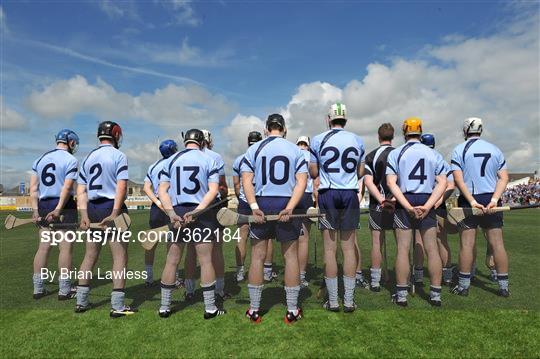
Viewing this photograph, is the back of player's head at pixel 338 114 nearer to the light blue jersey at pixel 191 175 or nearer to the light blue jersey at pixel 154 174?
the light blue jersey at pixel 191 175

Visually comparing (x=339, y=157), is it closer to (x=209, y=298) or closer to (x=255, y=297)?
(x=255, y=297)

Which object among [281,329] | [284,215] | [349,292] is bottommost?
[281,329]

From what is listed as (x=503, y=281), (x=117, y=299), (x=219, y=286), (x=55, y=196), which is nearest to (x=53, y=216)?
(x=55, y=196)

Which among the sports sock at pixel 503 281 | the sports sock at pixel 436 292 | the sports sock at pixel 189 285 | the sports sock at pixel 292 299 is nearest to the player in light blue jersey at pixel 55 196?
the sports sock at pixel 189 285

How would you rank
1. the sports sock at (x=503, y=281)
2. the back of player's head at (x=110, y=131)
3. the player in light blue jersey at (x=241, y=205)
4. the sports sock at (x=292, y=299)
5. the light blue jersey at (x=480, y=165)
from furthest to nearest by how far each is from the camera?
the player in light blue jersey at (x=241, y=205) < the light blue jersey at (x=480, y=165) < the sports sock at (x=503, y=281) < the back of player's head at (x=110, y=131) < the sports sock at (x=292, y=299)

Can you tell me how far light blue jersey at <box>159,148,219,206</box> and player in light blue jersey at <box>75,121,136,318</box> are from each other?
803 mm

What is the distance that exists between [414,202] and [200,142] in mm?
3298

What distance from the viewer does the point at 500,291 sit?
548cm

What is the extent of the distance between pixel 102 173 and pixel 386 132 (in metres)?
4.68

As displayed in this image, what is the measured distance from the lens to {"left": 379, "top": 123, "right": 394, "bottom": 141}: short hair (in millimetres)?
6082

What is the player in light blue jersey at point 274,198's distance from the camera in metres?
4.61

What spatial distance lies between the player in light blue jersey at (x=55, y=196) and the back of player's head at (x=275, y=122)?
11.4 feet

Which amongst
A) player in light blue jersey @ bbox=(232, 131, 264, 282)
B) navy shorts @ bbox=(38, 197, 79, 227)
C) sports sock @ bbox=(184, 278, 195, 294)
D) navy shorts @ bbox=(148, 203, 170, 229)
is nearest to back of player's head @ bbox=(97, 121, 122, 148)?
navy shorts @ bbox=(148, 203, 170, 229)

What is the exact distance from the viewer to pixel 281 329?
13.9ft
